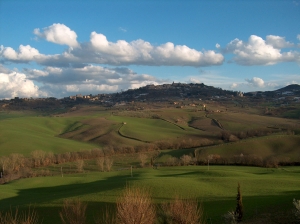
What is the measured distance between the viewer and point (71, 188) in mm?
63406

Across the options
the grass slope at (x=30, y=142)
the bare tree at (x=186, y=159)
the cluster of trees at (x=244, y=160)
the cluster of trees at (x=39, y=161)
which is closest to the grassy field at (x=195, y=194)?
the cluster of trees at (x=39, y=161)

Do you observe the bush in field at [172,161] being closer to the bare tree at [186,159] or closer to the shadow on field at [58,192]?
the bare tree at [186,159]

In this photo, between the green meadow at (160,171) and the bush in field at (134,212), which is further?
the green meadow at (160,171)

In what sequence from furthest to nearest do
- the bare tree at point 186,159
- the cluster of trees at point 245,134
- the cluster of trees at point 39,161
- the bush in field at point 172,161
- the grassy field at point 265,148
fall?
the cluster of trees at point 245,134, the bush in field at point 172,161, the bare tree at point 186,159, the grassy field at point 265,148, the cluster of trees at point 39,161

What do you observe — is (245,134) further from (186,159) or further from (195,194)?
(195,194)

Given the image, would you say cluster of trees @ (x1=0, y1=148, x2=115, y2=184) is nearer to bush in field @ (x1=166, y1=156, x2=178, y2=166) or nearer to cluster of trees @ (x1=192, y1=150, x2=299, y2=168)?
bush in field @ (x1=166, y1=156, x2=178, y2=166)

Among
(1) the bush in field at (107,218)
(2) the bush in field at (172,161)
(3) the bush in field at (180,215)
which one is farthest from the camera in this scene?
(2) the bush in field at (172,161)

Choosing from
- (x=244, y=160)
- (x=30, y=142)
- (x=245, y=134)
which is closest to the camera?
(x=244, y=160)

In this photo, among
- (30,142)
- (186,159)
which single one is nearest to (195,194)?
(186,159)

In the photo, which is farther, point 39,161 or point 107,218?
point 39,161

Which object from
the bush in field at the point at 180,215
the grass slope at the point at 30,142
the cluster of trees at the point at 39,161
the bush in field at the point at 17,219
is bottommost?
the cluster of trees at the point at 39,161

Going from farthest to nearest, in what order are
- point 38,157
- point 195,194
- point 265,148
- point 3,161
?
point 38,157, point 265,148, point 3,161, point 195,194

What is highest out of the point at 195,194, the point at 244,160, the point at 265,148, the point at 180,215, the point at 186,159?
the point at 180,215

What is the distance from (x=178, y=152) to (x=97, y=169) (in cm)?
2875
